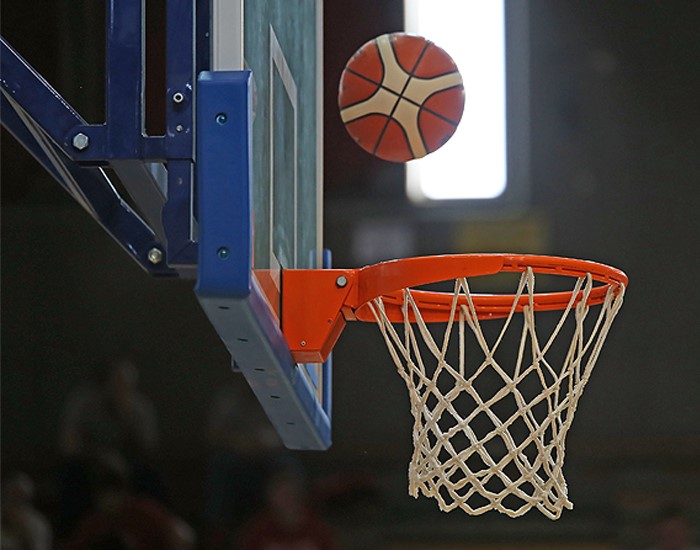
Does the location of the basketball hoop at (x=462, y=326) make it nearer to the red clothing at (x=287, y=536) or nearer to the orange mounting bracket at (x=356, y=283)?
the orange mounting bracket at (x=356, y=283)

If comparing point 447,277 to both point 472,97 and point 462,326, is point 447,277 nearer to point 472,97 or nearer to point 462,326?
point 462,326

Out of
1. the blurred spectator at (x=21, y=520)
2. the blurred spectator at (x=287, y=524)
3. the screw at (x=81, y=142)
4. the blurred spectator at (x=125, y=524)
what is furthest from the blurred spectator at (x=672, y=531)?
the screw at (x=81, y=142)

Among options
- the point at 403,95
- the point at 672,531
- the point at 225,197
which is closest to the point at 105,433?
the point at 672,531

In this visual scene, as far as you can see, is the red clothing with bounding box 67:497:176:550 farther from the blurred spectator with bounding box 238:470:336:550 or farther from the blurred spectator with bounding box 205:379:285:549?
the blurred spectator with bounding box 238:470:336:550

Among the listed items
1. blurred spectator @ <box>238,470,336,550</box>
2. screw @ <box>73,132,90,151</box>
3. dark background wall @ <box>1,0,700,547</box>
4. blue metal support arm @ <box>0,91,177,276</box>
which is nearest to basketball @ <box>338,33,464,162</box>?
blue metal support arm @ <box>0,91,177,276</box>

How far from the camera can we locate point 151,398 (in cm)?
631

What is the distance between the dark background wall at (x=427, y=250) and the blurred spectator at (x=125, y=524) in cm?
16

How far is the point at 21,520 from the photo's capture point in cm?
623

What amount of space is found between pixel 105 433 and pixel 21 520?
0.67m

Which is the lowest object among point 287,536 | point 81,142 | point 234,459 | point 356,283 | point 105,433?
point 287,536

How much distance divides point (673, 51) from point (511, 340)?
199 cm

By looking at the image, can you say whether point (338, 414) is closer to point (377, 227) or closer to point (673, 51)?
point (377, 227)

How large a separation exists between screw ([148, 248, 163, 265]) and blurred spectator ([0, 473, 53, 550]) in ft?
14.1

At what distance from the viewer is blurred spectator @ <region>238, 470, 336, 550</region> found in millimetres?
6000
